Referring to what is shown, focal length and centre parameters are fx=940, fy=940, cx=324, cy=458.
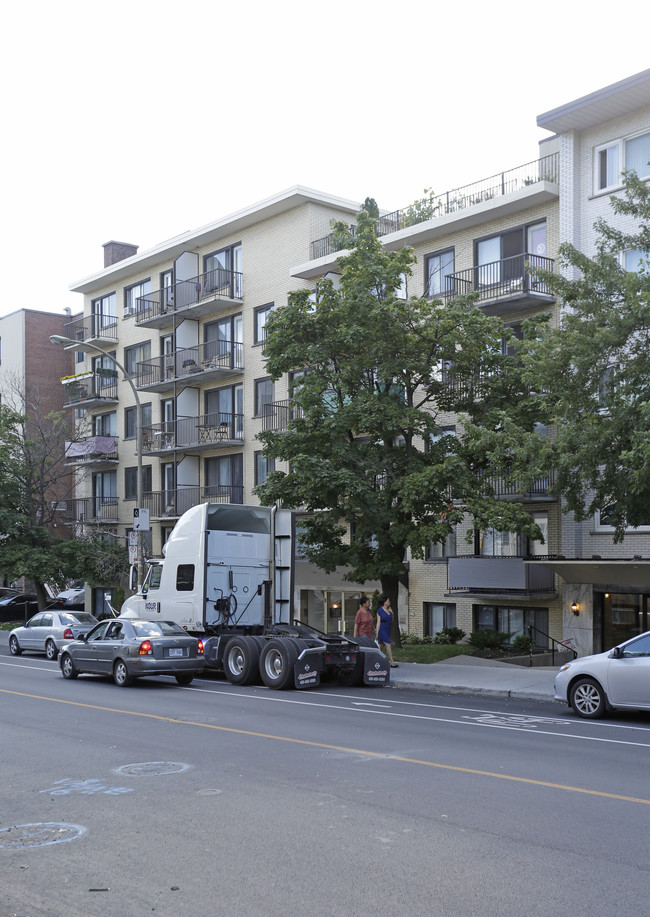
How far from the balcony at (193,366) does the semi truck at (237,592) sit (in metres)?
16.7

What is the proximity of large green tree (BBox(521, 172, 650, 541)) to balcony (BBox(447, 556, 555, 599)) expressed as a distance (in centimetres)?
733

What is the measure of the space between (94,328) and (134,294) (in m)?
3.50

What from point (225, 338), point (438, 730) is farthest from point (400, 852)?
point (225, 338)

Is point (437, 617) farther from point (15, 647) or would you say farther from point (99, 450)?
point (99, 450)

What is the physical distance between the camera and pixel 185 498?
132 feet

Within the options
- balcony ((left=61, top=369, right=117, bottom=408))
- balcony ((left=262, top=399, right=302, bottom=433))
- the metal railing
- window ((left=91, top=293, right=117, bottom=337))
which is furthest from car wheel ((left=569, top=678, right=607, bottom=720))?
window ((left=91, top=293, right=117, bottom=337))

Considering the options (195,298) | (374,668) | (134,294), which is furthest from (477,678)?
(134,294)

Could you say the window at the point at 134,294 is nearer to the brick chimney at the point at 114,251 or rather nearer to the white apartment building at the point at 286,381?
the white apartment building at the point at 286,381

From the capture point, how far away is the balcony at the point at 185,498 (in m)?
38.5

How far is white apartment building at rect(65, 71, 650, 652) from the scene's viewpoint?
26.0m

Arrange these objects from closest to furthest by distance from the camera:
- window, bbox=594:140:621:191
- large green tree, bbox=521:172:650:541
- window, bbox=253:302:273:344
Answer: large green tree, bbox=521:172:650:541
window, bbox=594:140:621:191
window, bbox=253:302:273:344

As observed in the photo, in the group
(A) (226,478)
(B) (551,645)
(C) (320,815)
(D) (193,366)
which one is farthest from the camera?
(D) (193,366)

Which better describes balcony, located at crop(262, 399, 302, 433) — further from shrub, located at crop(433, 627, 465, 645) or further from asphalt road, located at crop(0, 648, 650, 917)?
asphalt road, located at crop(0, 648, 650, 917)

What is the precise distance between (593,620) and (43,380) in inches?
1505
